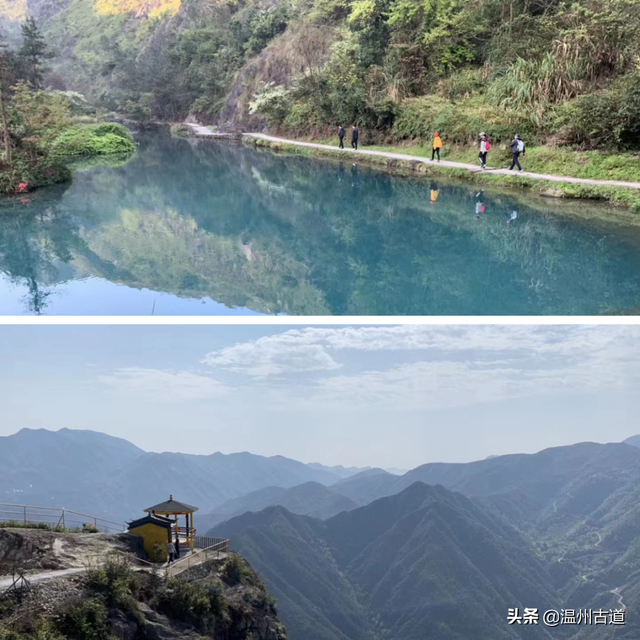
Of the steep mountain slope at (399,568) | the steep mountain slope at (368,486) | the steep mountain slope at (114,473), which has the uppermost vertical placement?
the steep mountain slope at (114,473)

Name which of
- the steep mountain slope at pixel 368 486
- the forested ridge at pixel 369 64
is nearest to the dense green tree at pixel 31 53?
the forested ridge at pixel 369 64

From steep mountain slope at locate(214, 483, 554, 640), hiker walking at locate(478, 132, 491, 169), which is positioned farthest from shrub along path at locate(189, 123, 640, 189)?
steep mountain slope at locate(214, 483, 554, 640)

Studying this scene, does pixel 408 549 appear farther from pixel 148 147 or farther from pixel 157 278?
pixel 148 147

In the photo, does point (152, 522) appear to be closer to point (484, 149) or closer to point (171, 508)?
point (171, 508)

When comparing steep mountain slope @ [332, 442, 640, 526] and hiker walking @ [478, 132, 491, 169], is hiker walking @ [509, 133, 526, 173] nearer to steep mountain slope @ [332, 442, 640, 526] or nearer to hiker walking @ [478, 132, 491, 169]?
hiker walking @ [478, 132, 491, 169]

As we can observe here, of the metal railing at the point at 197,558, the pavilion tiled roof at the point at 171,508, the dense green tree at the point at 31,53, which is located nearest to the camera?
the metal railing at the point at 197,558

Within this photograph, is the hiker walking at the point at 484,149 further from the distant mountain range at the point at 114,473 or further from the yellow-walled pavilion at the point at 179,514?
the yellow-walled pavilion at the point at 179,514

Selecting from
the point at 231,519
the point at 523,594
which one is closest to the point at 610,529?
the point at 523,594
